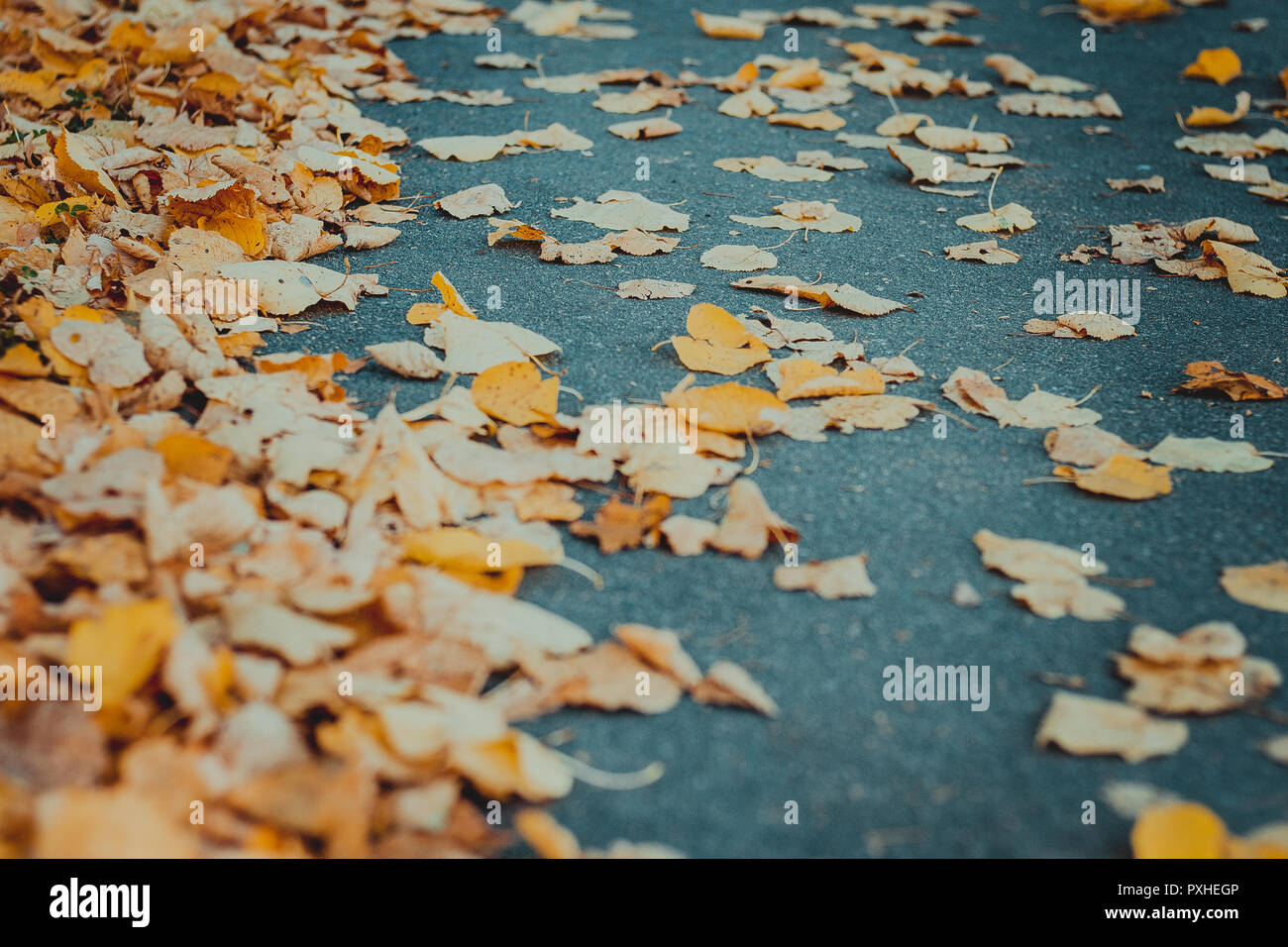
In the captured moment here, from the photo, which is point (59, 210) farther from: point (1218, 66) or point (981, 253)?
point (1218, 66)

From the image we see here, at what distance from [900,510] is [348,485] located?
35.4 inches

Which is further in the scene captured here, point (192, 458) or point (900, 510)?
point (900, 510)

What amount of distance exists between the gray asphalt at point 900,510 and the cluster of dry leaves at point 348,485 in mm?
42

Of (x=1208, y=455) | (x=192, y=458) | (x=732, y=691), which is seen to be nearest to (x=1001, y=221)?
(x=1208, y=455)

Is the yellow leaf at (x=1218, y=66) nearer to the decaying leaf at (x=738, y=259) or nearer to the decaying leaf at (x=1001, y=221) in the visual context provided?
the decaying leaf at (x=1001, y=221)

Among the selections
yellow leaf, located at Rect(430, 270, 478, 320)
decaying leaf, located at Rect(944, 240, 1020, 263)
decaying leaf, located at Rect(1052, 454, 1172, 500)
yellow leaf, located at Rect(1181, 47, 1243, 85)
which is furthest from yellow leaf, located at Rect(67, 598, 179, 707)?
yellow leaf, located at Rect(1181, 47, 1243, 85)

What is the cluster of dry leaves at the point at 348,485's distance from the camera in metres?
1.03

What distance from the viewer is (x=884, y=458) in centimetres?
169

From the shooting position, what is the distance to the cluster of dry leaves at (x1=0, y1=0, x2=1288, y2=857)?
103 centimetres

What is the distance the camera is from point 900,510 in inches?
61.6

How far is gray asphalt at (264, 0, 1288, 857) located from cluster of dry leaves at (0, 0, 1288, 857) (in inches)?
1.7
